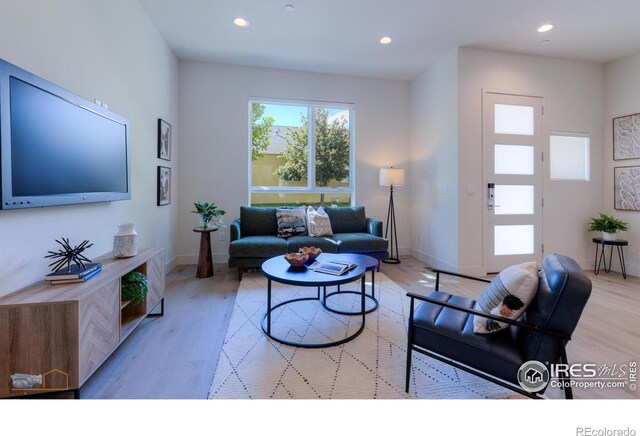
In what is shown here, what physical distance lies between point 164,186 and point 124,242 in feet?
5.34

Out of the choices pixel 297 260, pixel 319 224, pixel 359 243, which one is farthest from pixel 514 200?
pixel 297 260

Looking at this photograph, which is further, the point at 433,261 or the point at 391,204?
the point at 391,204

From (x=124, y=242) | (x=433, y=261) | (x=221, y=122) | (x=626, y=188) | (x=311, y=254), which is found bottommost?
(x=433, y=261)

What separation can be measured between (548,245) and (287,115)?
4.43m

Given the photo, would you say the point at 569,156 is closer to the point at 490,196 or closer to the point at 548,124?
the point at 548,124

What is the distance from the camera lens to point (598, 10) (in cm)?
293

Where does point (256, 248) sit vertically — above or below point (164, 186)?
below

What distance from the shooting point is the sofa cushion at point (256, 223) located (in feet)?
13.2

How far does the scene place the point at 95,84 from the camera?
220 cm

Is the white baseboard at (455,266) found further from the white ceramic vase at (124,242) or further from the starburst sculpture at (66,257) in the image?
the starburst sculpture at (66,257)

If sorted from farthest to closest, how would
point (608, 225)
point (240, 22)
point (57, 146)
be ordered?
point (608, 225), point (240, 22), point (57, 146)

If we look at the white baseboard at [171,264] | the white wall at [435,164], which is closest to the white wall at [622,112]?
the white wall at [435,164]

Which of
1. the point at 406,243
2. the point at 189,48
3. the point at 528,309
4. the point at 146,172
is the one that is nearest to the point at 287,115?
the point at 189,48

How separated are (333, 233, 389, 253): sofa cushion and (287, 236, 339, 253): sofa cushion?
10cm
